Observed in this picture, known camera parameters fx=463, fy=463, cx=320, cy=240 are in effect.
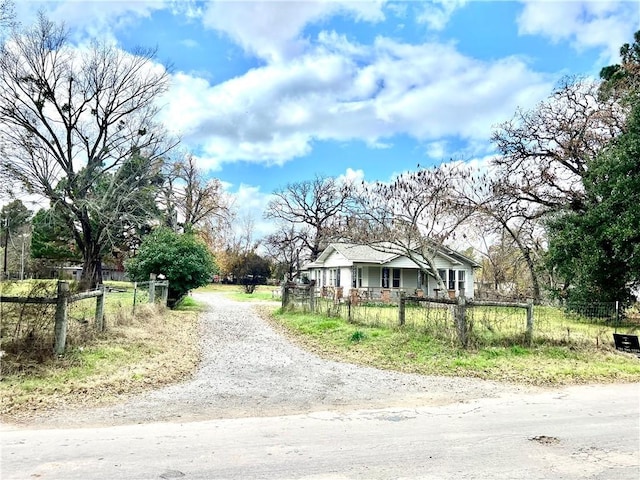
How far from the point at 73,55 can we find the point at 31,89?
2.99 m

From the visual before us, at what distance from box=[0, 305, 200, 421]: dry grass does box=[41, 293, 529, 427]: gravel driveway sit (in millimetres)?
430

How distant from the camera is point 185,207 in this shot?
144 feet

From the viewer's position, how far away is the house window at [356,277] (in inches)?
1235

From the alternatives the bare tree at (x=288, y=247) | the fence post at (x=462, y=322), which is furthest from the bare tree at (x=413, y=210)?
the bare tree at (x=288, y=247)

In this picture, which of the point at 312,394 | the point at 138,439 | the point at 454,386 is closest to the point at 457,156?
the point at 454,386

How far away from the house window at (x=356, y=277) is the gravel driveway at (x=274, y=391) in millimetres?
19927

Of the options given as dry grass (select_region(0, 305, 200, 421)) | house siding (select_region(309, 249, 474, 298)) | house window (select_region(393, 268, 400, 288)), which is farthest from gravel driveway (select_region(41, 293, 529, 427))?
house window (select_region(393, 268, 400, 288))

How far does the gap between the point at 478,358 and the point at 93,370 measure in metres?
7.92

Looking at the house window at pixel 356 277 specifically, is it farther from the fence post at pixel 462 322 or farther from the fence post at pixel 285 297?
the fence post at pixel 462 322

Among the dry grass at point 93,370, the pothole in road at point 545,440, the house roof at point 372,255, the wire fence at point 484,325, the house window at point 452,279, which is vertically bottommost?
the pothole in road at point 545,440

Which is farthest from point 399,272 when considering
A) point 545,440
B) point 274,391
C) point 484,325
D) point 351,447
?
point 351,447

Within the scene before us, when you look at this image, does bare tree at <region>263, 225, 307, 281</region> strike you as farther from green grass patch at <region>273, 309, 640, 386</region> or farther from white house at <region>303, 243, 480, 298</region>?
green grass patch at <region>273, 309, 640, 386</region>

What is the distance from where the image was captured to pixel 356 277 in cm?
3161

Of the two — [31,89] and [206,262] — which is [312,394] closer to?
[206,262]
